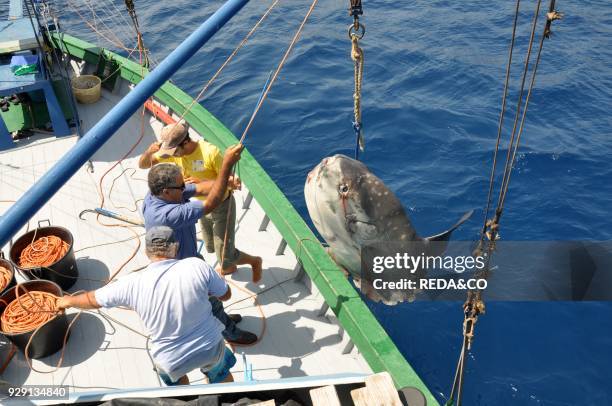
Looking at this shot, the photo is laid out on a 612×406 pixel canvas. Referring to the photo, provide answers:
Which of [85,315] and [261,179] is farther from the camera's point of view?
[261,179]

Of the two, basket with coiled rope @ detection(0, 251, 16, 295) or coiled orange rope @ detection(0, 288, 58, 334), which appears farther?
basket with coiled rope @ detection(0, 251, 16, 295)

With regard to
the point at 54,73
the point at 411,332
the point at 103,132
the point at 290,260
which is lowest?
the point at 411,332

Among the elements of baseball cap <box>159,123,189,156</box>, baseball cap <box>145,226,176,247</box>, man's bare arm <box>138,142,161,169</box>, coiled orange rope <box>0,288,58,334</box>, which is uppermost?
baseball cap <box>159,123,189,156</box>

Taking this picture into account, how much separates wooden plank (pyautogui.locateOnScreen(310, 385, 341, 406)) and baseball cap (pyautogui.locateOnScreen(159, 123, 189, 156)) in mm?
2521

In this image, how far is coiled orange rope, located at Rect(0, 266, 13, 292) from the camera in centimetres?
512

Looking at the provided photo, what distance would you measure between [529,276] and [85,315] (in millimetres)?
5500

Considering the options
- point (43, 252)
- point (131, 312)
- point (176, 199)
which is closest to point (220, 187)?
point (176, 199)

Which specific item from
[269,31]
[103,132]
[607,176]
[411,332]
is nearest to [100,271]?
[103,132]

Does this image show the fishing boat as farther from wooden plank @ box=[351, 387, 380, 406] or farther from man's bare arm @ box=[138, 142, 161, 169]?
man's bare arm @ box=[138, 142, 161, 169]

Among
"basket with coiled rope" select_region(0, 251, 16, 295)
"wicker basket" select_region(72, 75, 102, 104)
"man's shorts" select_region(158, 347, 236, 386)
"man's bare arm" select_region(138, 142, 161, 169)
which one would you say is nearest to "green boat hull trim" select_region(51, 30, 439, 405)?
"man's shorts" select_region(158, 347, 236, 386)

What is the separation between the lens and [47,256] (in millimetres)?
5477

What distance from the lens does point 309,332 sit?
5.23 meters

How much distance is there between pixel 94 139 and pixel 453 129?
7763mm

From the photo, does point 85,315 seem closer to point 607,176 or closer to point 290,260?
point 290,260
